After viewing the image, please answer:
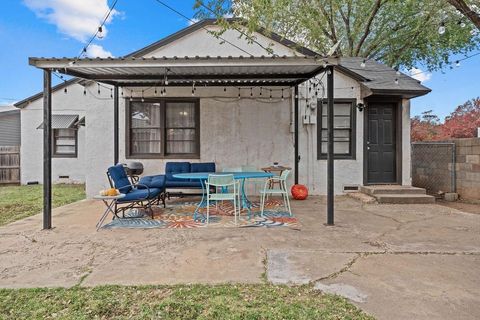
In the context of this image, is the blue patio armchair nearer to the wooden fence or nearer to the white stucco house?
the white stucco house

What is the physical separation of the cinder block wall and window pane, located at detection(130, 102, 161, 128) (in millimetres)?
8210

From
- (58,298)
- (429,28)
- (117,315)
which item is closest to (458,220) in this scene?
(117,315)

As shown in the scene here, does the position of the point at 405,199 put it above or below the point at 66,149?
below

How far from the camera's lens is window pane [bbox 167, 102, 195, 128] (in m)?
8.43

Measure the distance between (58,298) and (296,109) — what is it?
270 inches

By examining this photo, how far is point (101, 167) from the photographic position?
825 cm

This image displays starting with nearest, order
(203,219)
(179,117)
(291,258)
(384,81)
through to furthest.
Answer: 1. (291,258)
2. (203,219)
3. (384,81)
4. (179,117)

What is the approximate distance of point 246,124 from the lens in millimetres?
8391

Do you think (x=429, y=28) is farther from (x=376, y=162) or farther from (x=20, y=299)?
(x=20, y=299)

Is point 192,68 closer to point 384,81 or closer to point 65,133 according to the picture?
point 384,81

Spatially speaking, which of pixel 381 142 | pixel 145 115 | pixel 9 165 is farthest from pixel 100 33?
pixel 9 165

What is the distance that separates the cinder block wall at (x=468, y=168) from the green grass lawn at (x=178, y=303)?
7069mm

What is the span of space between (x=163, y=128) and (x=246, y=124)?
7.68ft

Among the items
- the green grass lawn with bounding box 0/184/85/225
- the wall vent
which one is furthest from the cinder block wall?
the green grass lawn with bounding box 0/184/85/225
